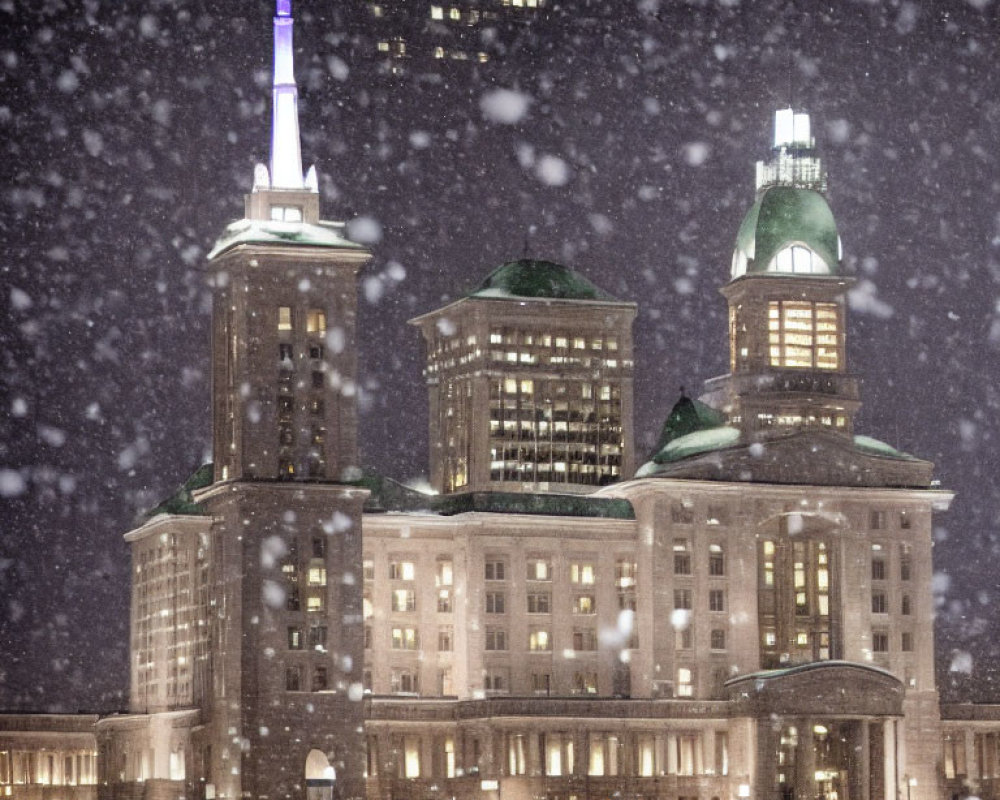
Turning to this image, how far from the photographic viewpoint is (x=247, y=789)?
7328 inches

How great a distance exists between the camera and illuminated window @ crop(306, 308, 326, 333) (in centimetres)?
19625

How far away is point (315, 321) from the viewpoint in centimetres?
19650

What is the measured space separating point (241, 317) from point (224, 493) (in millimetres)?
12287

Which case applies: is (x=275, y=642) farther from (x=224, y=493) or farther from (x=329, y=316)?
(x=329, y=316)

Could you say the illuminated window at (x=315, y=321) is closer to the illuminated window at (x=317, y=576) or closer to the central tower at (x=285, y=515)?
the central tower at (x=285, y=515)

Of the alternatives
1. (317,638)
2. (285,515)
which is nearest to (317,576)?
(317,638)

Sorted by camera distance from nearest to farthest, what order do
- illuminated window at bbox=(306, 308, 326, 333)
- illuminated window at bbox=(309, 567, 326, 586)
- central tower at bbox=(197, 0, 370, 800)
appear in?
central tower at bbox=(197, 0, 370, 800) → illuminated window at bbox=(309, 567, 326, 586) → illuminated window at bbox=(306, 308, 326, 333)

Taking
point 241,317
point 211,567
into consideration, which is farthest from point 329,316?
point 211,567

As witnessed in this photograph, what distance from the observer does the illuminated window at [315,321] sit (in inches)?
7726

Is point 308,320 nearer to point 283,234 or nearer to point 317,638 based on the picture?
point 283,234

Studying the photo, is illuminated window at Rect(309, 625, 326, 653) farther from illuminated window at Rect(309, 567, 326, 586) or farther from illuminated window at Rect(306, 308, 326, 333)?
illuminated window at Rect(306, 308, 326, 333)

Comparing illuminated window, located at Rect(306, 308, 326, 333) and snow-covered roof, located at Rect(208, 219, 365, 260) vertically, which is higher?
snow-covered roof, located at Rect(208, 219, 365, 260)

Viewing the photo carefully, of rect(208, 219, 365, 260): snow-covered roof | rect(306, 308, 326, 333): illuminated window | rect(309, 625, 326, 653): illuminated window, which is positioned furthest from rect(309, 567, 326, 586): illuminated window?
rect(208, 219, 365, 260): snow-covered roof

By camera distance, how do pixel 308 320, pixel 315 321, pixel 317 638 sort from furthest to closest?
pixel 315 321 < pixel 308 320 < pixel 317 638
